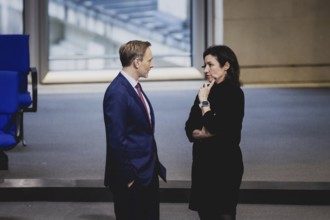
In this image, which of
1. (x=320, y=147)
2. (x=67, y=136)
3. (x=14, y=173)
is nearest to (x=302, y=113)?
(x=320, y=147)

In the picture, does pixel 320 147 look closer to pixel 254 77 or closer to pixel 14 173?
pixel 14 173

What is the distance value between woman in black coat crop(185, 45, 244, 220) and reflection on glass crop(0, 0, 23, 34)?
Answer: 9492mm

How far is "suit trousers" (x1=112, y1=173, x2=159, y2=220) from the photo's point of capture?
4020mm

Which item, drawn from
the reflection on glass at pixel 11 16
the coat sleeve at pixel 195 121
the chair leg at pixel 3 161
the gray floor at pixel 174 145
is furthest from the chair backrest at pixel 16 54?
the coat sleeve at pixel 195 121

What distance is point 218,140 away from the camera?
4.15 metres

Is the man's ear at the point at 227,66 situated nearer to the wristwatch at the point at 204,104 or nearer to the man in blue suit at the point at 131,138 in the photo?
the wristwatch at the point at 204,104

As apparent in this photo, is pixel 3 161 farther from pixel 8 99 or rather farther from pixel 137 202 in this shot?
pixel 137 202

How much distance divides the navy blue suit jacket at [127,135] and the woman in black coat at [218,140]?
0.94 ft

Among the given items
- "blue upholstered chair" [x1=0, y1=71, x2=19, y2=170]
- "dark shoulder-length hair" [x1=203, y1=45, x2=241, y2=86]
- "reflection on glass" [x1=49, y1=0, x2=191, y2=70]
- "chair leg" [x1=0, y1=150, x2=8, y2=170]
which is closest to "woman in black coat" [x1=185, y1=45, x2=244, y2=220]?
"dark shoulder-length hair" [x1=203, y1=45, x2=241, y2=86]

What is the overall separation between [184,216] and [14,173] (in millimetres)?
1692

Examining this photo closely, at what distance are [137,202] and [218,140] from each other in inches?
20.4

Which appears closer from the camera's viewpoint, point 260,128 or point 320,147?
point 320,147

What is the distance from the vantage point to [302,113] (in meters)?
10.2

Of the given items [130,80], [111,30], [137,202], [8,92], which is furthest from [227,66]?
[111,30]
